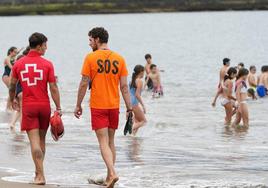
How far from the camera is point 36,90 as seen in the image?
1066 centimetres

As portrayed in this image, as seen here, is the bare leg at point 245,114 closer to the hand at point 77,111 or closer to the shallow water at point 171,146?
the shallow water at point 171,146

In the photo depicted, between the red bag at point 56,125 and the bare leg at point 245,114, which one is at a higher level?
the red bag at point 56,125

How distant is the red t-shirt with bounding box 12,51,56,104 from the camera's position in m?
10.6

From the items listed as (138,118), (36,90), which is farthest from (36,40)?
(138,118)

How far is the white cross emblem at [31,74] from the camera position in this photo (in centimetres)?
1063

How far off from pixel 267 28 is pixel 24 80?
342 ft

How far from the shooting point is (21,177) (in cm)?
1154

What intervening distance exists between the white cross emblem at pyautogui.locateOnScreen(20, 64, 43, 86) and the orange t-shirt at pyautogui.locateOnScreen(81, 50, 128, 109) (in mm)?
508

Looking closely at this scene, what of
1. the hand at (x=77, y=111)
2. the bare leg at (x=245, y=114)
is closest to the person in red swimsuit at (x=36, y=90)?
the hand at (x=77, y=111)

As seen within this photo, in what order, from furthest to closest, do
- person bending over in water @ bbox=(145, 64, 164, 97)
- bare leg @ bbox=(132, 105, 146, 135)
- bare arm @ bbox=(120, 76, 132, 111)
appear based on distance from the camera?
person bending over in water @ bbox=(145, 64, 164, 97) < bare leg @ bbox=(132, 105, 146, 135) < bare arm @ bbox=(120, 76, 132, 111)

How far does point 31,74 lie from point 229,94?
10806 millimetres

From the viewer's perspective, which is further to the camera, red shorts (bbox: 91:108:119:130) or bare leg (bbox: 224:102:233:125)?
bare leg (bbox: 224:102:233:125)

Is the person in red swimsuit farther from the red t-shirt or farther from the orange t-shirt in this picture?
the orange t-shirt

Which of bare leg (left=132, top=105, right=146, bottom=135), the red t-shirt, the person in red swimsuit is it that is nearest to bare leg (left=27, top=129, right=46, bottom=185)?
the person in red swimsuit
